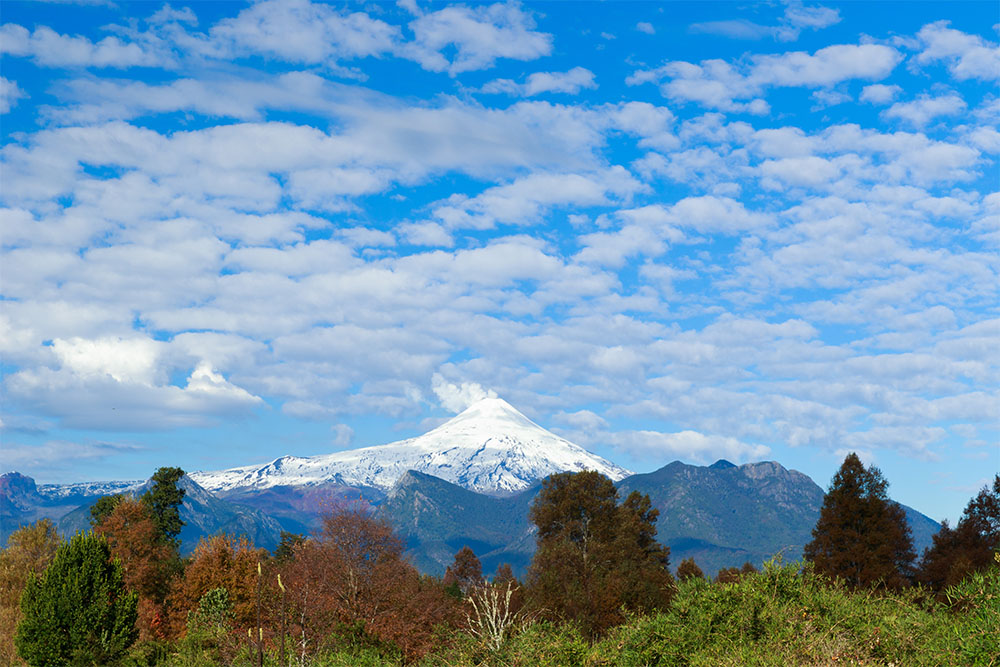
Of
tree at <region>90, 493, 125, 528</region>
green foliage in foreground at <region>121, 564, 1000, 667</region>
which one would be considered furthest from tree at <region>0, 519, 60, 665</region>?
green foliage in foreground at <region>121, 564, 1000, 667</region>

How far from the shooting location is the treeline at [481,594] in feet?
39.8

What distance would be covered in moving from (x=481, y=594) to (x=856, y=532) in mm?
31796

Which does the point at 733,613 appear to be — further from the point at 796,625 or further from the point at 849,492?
the point at 849,492

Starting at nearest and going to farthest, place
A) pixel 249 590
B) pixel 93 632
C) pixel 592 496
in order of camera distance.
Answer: pixel 93 632
pixel 249 590
pixel 592 496

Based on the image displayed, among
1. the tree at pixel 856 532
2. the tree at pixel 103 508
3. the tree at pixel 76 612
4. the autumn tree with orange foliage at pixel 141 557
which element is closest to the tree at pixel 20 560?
the autumn tree with orange foliage at pixel 141 557

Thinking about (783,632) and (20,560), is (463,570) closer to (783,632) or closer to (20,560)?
(20,560)

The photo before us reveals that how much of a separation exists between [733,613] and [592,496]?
54059 millimetres

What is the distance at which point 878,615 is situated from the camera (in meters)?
11.7

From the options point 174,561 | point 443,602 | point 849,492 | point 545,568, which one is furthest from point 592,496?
point 174,561

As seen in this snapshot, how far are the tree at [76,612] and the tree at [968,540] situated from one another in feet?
151

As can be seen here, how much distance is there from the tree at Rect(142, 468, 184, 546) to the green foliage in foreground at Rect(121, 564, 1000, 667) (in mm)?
66766

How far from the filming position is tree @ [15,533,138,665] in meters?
35.6

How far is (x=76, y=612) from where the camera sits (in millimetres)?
36344

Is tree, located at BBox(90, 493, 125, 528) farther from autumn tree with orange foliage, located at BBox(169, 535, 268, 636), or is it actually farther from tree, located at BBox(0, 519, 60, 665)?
autumn tree with orange foliage, located at BBox(169, 535, 268, 636)
